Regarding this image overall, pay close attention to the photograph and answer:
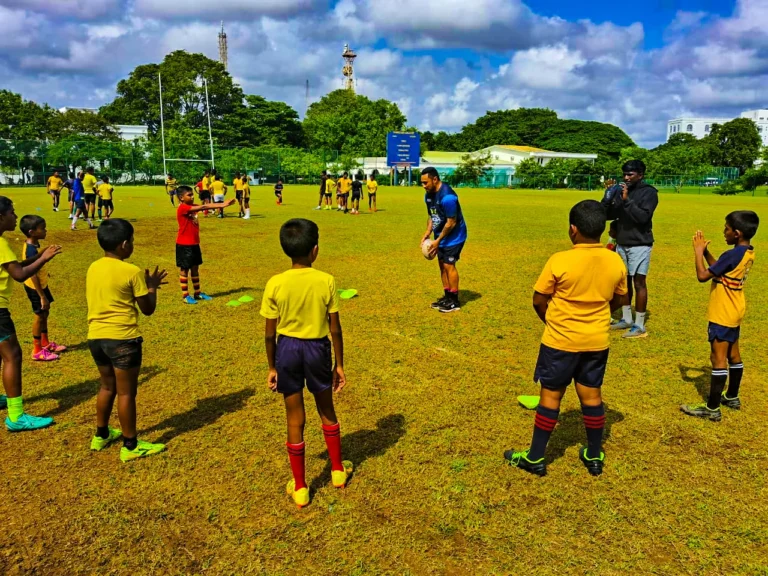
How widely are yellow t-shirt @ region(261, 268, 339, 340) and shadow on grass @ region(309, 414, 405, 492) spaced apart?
1.22 metres

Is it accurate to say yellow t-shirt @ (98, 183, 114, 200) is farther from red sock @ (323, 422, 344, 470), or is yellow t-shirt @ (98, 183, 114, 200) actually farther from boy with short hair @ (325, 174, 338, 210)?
red sock @ (323, 422, 344, 470)

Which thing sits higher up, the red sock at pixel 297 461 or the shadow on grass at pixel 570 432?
the red sock at pixel 297 461

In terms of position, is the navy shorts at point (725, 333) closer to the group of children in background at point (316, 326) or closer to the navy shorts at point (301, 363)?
the group of children in background at point (316, 326)

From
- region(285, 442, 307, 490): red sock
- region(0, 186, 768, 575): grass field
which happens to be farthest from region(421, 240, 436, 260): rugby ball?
region(285, 442, 307, 490): red sock

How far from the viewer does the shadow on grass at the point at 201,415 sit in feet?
14.7

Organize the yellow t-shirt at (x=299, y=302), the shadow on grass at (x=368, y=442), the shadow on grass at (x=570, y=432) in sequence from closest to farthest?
the yellow t-shirt at (x=299, y=302) < the shadow on grass at (x=368, y=442) < the shadow on grass at (x=570, y=432)

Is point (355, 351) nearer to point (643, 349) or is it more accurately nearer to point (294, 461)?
point (294, 461)

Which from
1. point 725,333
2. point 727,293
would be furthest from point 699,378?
point 727,293

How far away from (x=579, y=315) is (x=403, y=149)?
55331 millimetres

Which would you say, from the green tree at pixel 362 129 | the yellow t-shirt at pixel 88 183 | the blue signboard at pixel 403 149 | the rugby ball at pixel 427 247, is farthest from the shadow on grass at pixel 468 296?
the green tree at pixel 362 129

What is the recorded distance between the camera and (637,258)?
6.82 meters

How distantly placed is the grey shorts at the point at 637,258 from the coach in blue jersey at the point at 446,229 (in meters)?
2.30

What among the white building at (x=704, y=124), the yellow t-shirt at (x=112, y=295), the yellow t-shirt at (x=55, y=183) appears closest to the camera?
the yellow t-shirt at (x=112, y=295)

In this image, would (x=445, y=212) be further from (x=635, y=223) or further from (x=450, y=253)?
(x=635, y=223)
